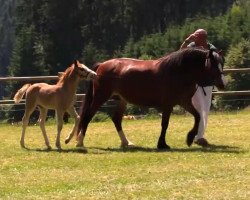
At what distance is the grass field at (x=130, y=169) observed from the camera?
7.57 metres

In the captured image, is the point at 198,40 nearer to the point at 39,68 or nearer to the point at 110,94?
the point at 110,94

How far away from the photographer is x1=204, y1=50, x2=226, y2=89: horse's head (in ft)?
37.0

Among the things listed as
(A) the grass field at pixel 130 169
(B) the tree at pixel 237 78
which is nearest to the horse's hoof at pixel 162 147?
(A) the grass field at pixel 130 169

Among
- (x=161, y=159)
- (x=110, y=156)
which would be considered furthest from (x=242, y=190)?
(x=110, y=156)

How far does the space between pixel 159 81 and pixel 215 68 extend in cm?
98

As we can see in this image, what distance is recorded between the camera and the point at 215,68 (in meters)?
11.3

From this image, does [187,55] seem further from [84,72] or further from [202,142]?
[84,72]

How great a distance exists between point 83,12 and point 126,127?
186 ft

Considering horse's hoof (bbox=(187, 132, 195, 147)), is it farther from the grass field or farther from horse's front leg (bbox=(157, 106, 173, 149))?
horse's front leg (bbox=(157, 106, 173, 149))

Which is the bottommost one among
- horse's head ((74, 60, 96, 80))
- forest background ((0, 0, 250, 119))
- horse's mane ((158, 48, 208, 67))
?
forest background ((0, 0, 250, 119))

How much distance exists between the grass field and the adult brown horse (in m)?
0.65

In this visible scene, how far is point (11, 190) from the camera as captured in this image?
7941mm

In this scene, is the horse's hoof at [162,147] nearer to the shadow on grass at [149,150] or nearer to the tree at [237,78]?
the shadow on grass at [149,150]

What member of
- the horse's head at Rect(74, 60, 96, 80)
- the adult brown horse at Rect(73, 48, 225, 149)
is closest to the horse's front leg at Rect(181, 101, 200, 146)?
the adult brown horse at Rect(73, 48, 225, 149)
